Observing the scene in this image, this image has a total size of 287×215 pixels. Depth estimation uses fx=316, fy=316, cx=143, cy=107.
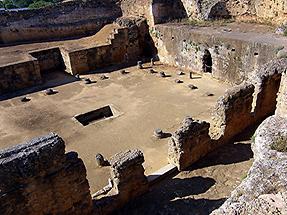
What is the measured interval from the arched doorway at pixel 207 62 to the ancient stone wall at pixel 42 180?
433 inches

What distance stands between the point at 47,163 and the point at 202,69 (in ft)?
38.7

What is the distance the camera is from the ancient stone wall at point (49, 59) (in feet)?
61.7

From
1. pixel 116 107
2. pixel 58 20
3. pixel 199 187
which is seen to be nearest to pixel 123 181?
pixel 199 187

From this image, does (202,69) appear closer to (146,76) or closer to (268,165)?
(146,76)

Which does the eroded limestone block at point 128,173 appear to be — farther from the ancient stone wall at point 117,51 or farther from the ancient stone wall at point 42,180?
the ancient stone wall at point 117,51

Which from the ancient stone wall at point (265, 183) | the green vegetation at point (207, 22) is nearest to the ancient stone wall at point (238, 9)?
the green vegetation at point (207, 22)

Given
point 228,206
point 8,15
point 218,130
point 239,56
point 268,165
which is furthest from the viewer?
point 8,15

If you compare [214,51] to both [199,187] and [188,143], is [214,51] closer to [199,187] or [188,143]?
[188,143]

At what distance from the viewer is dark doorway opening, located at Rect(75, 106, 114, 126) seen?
14001 mm

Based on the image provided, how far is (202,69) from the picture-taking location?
16953mm

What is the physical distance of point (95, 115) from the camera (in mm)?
14406

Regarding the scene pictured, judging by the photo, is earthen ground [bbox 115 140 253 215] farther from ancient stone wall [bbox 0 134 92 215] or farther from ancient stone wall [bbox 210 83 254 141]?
ancient stone wall [bbox 0 134 92 215]

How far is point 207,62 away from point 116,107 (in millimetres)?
5809

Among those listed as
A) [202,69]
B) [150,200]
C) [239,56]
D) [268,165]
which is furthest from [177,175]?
[202,69]
